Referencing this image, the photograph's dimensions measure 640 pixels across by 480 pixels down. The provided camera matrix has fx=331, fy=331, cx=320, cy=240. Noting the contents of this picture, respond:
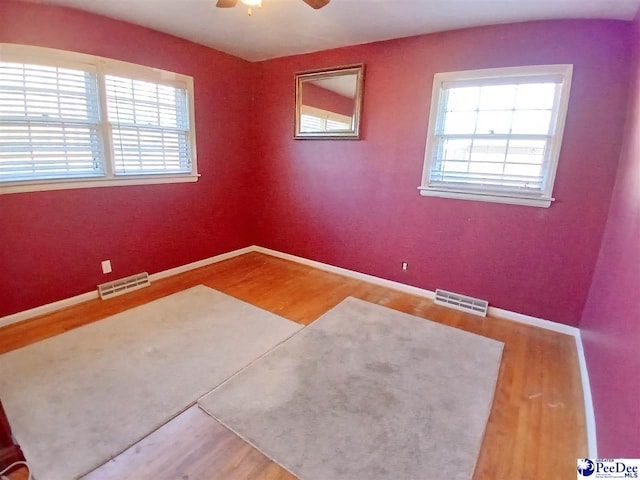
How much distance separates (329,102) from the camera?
12.2 ft

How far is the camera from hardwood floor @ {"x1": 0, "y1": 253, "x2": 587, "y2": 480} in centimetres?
151

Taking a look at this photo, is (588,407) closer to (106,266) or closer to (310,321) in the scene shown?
(310,321)

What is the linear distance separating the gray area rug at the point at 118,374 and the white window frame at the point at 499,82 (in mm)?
1914

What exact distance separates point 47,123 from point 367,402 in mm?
3112

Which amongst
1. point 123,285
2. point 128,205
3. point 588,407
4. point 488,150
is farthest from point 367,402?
point 128,205

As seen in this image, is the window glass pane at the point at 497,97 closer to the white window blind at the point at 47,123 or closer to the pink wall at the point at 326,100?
the pink wall at the point at 326,100

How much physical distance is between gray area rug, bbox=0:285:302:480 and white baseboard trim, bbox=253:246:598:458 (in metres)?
1.29

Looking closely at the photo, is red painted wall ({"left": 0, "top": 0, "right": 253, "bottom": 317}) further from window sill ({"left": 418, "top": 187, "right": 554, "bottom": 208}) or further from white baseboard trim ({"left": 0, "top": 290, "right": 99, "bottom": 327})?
window sill ({"left": 418, "top": 187, "right": 554, "bottom": 208})

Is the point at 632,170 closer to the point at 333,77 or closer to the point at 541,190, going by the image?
the point at 541,190

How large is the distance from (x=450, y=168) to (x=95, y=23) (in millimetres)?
3315

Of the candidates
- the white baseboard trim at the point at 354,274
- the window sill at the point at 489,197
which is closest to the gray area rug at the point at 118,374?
the white baseboard trim at the point at 354,274

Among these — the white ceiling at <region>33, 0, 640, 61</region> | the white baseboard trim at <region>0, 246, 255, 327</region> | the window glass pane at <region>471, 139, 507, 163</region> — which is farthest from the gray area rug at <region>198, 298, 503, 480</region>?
the white ceiling at <region>33, 0, 640, 61</region>

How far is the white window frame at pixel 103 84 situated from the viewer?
246 cm

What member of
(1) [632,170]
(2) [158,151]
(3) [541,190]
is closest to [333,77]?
(2) [158,151]
